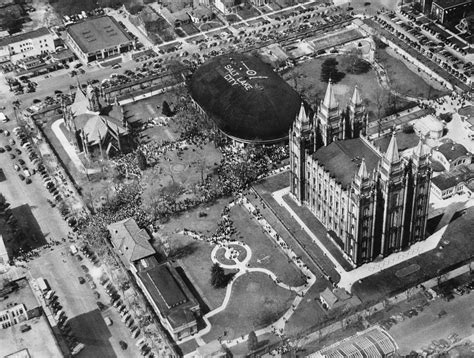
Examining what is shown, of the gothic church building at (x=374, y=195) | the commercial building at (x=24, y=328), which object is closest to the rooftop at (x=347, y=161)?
the gothic church building at (x=374, y=195)

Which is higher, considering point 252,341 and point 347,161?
point 347,161

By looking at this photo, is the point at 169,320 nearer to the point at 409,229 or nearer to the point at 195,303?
the point at 195,303

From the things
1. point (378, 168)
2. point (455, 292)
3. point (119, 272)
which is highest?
point (378, 168)

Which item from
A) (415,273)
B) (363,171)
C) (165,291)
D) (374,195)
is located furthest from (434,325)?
(165,291)

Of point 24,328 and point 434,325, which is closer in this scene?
point 24,328

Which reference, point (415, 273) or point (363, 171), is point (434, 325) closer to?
point (415, 273)

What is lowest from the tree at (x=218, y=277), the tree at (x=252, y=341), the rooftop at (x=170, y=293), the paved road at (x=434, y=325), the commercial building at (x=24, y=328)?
the paved road at (x=434, y=325)

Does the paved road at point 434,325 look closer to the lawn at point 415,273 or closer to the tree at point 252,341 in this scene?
the lawn at point 415,273

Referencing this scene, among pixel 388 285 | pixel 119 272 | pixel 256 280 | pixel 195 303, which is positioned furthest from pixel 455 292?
pixel 119 272
